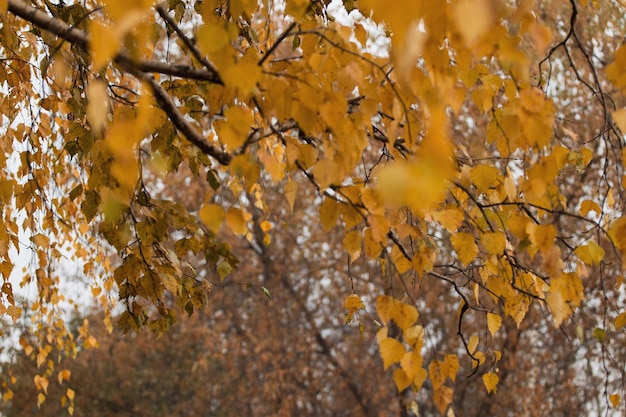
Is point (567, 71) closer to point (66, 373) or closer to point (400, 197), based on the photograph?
point (66, 373)

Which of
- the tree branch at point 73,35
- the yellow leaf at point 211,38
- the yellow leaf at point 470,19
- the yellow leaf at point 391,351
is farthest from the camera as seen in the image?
the tree branch at point 73,35

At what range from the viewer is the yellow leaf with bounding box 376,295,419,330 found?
107 cm

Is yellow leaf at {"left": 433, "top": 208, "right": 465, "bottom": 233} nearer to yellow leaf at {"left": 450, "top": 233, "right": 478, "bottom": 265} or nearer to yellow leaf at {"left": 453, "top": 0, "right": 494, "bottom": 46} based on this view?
yellow leaf at {"left": 450, "top": 233, "right": 478, "bottom": 265}

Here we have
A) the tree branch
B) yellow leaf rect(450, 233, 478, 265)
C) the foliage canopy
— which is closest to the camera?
the foliage canopy

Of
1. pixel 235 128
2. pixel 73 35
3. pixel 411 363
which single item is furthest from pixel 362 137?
pixel 73 35

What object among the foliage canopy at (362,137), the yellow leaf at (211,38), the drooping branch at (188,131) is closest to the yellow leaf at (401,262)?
the foliage canopy at (362,137)

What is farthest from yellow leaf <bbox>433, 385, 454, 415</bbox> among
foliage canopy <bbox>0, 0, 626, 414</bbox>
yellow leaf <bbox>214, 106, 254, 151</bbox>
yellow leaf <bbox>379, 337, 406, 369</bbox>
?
yellow leaf <bbox>214, 106, 254, 151</bbox>

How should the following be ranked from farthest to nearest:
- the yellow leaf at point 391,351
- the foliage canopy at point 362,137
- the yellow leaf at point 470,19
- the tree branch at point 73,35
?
the tree branch at point 73,35
the yellow leaf at point 391,351
the foliage canopy at point 362,137
the yellow leaf at point 470,19

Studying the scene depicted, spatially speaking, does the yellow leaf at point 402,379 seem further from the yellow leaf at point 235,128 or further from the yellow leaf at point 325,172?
→ the yellow leaf at point 235,128

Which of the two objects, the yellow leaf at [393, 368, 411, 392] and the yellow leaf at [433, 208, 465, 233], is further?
the yellow leaf at [433, 208, 465, 233]

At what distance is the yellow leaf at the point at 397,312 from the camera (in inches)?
42.2

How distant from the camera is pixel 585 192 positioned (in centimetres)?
556

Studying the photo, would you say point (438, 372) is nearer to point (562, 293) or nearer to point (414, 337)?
point (414, 337)

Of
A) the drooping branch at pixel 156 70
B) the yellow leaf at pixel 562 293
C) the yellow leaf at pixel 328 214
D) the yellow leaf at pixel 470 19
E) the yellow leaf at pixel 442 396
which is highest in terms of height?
the drooping branch at pixel 156 70
